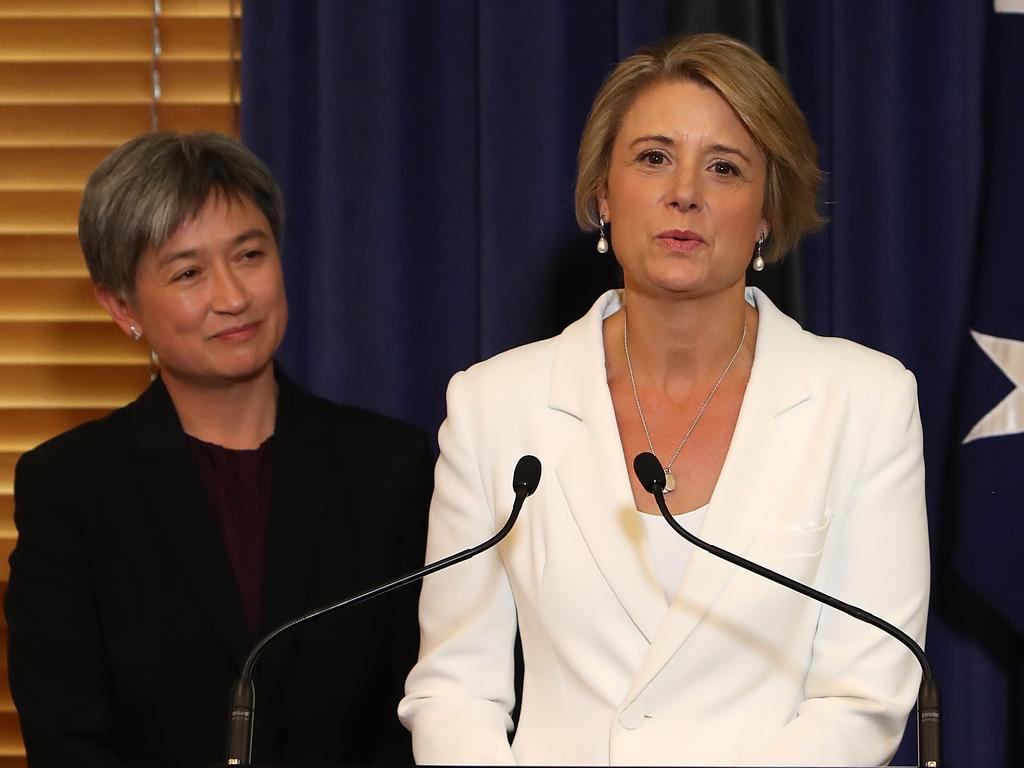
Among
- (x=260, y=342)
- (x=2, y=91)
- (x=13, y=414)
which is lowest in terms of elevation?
(x=13, y=414)

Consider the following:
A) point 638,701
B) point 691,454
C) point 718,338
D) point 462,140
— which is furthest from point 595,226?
point 638,701

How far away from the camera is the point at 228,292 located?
2.35 meters

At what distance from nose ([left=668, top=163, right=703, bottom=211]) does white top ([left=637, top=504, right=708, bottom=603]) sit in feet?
1.45

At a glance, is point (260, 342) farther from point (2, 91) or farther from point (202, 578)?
point (2, 91)

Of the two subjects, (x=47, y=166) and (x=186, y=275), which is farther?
(x=47, y=166)

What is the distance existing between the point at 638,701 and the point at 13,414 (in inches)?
67.0

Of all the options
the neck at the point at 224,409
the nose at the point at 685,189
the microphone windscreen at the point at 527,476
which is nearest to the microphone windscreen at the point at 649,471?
the microphone windscreen at the point at 527,476

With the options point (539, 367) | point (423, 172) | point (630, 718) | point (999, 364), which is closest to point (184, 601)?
point (539, 367)

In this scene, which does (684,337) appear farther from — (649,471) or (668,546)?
(649,471)

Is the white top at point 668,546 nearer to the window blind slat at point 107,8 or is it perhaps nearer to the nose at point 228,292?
the nose at point 228,292

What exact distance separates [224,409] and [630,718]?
944 millimetres

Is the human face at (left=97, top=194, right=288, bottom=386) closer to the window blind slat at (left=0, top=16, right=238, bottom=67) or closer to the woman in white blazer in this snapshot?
the woman in white blazer

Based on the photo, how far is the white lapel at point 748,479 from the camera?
1.92 m

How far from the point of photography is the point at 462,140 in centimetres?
291
